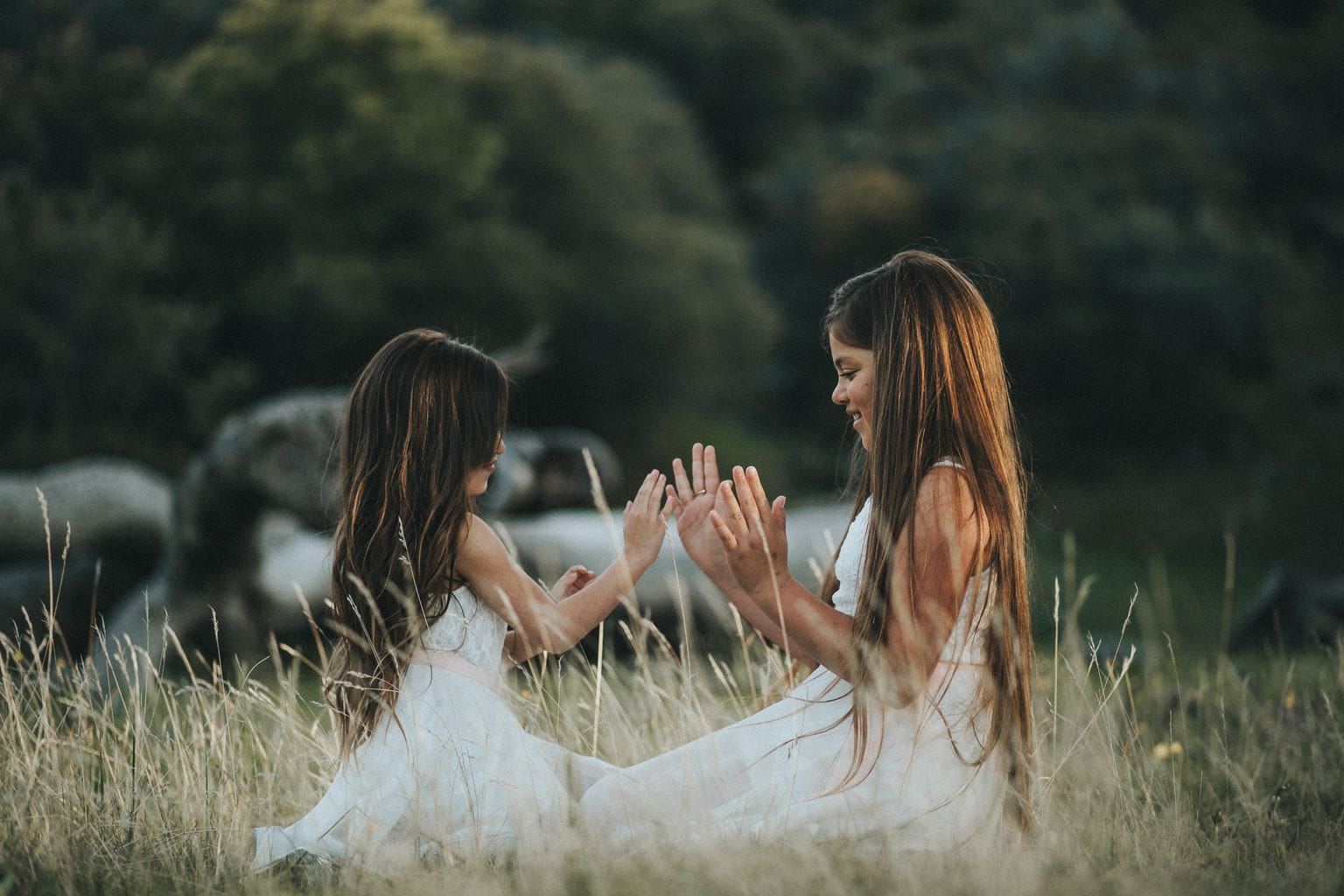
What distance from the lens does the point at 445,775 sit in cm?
308

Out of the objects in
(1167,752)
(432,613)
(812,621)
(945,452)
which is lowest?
(1167,752)

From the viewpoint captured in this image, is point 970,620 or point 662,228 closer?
point 970,620

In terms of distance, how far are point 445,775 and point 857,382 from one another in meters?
1.36

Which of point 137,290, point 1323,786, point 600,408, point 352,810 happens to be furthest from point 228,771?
point 600,408

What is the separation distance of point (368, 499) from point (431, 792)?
729 mm

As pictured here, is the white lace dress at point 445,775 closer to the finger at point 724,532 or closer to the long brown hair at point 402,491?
the long brown hair at point 402,491

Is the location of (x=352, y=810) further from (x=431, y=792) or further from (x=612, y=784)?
(x=612, y=784)

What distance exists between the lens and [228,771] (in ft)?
11.2

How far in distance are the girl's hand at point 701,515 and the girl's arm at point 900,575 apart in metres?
0.08

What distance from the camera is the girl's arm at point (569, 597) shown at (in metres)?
3.09

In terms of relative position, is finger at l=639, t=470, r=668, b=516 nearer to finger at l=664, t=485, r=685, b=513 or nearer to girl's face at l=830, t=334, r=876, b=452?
finger at l=664, t=485, r=685, b=513

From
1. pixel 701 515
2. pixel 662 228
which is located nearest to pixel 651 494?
pixel 701 515

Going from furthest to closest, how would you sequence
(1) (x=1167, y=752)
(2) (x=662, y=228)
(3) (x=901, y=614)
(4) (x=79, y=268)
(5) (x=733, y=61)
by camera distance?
(5) (x=733, y=61), (2) (x=662, y=228), (4) (x=79, y=268), (1) (x=1167, y=752), (3) (x=901, y=614)

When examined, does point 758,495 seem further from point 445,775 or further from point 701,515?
point 445,775
